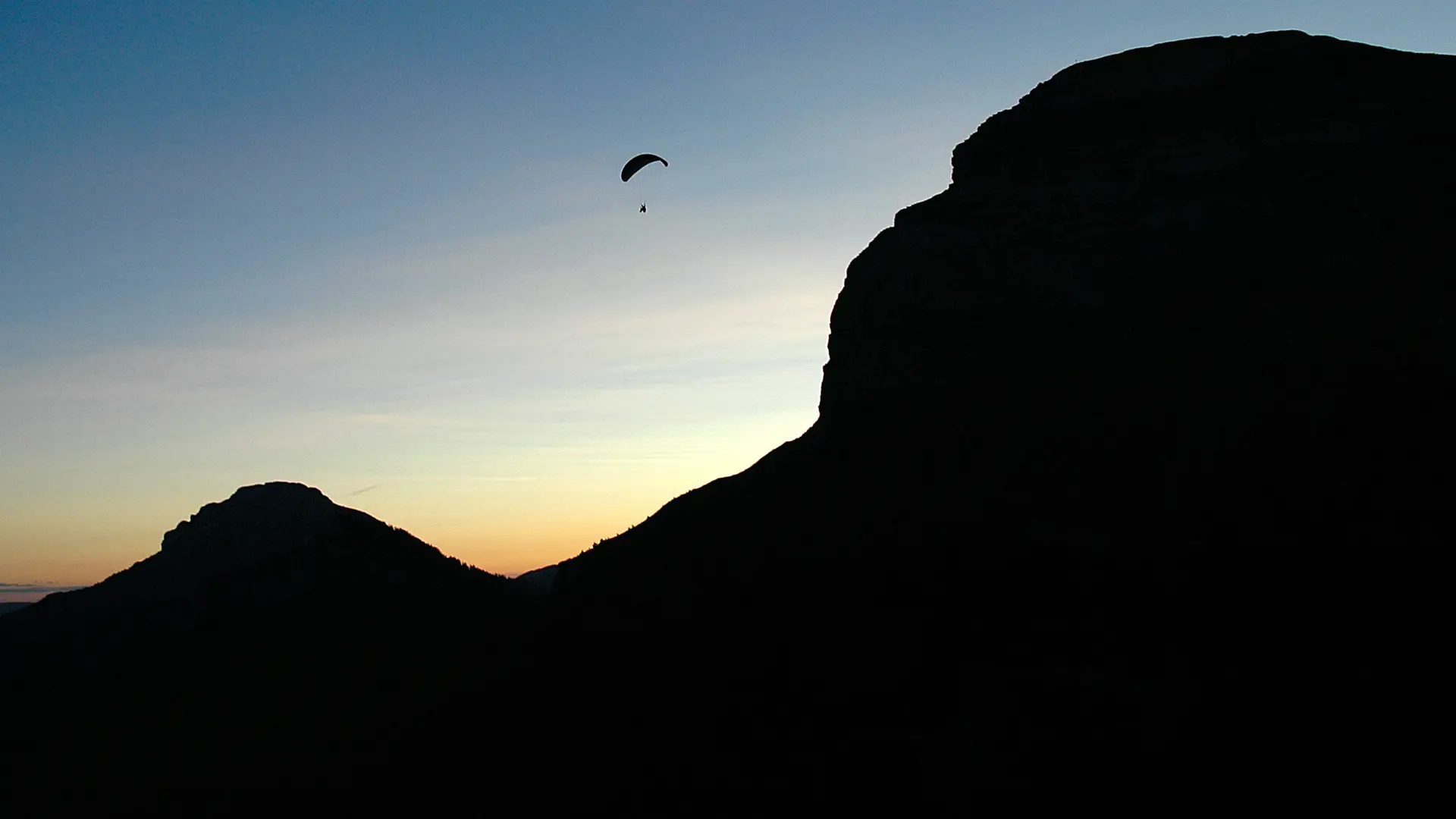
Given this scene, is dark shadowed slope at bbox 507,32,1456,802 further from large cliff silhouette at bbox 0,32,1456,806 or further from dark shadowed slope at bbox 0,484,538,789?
dark shadowed slope at bbox 0,484,538,789

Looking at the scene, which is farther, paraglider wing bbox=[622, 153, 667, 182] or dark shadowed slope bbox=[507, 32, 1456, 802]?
paraglider wing bbox=[622, 153, 667, 182]

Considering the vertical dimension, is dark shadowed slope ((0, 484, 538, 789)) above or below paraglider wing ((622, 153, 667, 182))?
below

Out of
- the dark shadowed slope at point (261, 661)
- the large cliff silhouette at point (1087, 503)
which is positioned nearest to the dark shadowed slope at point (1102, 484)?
the large cliff silhouette at point (1087, 503)

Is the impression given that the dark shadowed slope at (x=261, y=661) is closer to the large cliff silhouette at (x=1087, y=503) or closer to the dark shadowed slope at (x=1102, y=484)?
the large cliff silhouette at (x=1087, y=503)

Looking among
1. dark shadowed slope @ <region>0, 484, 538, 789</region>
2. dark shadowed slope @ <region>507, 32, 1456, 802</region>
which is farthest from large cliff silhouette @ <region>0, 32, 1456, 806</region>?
dark shadowed slope @ <region>0, 484, 538, 789</region>

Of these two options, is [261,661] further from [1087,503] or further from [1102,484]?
[1102,484]

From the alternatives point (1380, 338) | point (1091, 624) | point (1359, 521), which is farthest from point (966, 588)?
point (1380, 338)
